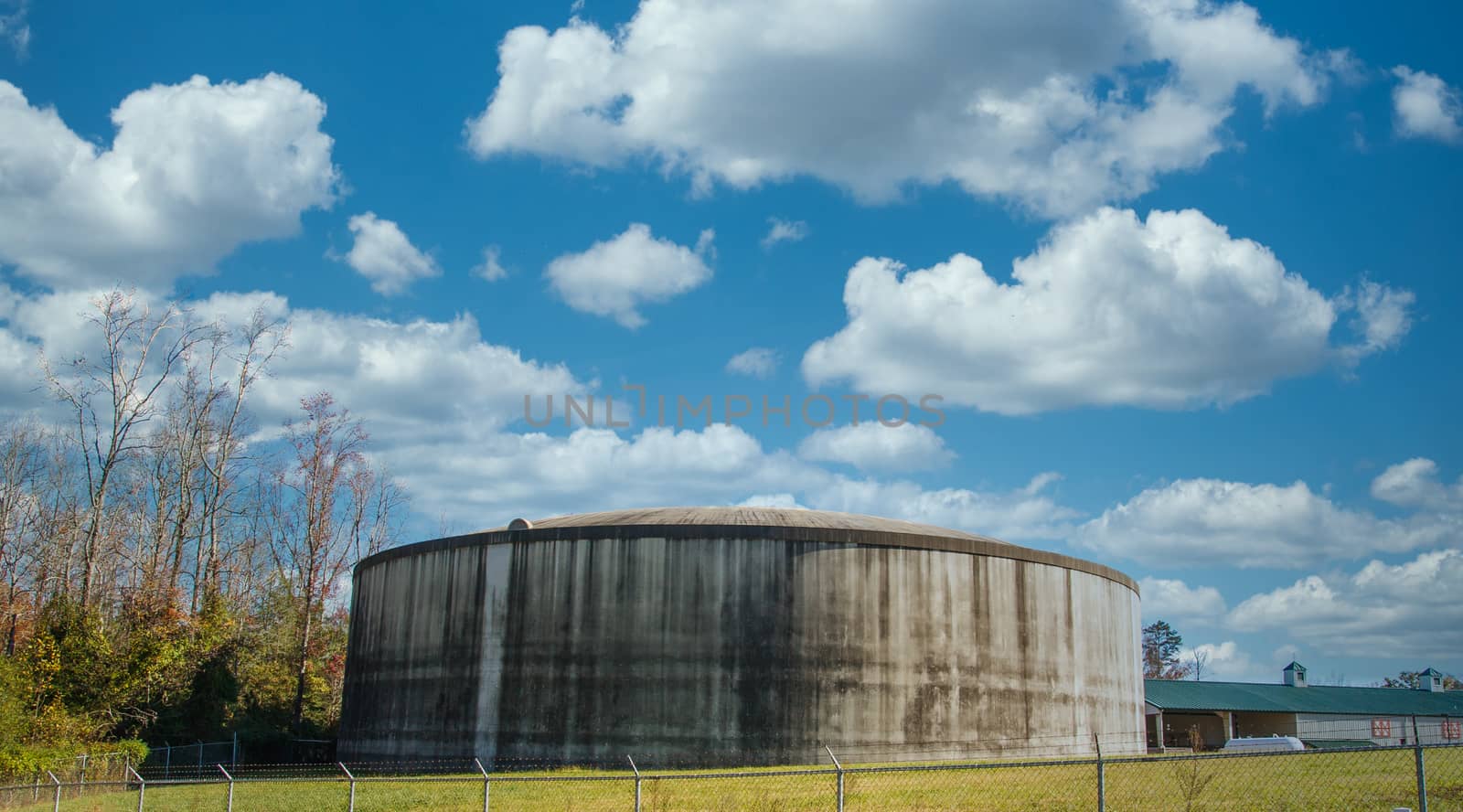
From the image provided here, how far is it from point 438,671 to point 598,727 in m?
5.74

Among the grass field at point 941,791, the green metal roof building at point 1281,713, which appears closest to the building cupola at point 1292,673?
the green metal roof building at point 1281,713

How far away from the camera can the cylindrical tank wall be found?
30141 millimetres

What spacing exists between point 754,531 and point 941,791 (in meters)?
11.6

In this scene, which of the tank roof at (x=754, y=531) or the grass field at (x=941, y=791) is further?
the tank roof at (x=754, y=531)

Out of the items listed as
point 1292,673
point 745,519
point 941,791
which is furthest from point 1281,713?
point 941,791

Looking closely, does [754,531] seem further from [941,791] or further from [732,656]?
[941,791]

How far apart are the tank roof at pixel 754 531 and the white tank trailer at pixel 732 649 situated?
0.07m

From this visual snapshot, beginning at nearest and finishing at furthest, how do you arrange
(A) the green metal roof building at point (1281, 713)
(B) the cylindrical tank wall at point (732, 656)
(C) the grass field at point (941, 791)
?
1. (C) the grass field at point (941, 791)
2. (B) the cylindrical tank wall at point (732, 656)
3. (A) the green metal roof building at point (1281, 713)

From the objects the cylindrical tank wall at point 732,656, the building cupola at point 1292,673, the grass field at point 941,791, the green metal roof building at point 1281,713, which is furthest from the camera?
the building cupola at point 1292,673

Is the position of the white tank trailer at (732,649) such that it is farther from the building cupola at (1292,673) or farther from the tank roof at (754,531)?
the building cupola at (1292,673)

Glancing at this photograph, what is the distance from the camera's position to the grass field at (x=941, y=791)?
53.9 feet

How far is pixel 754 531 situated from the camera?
103 feet

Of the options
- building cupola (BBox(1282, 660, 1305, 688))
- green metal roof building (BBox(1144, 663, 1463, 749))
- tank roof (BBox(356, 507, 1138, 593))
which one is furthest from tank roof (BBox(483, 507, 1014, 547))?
building cupola (BBox(1282, 660, 1305, 688))

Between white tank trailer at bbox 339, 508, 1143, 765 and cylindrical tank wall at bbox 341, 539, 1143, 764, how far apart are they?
5cm
